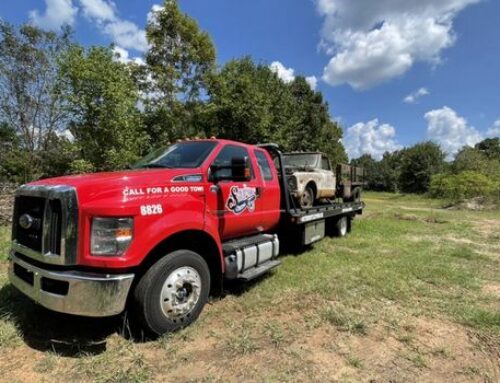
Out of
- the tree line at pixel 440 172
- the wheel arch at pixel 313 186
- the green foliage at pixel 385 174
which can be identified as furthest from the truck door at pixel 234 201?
the green foliage at pixel 385 174

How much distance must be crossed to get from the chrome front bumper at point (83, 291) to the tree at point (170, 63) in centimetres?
1198

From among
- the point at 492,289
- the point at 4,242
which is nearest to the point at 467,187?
the point at 492,289

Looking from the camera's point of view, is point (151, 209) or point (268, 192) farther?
point (268, 192)

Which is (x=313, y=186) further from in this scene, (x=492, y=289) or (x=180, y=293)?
(x=180, y=293)

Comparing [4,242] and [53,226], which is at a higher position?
[53,226]

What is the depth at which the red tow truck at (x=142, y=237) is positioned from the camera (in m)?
3.37

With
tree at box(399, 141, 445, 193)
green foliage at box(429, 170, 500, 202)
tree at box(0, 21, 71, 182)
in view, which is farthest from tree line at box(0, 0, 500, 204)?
tree at box(399, 141, 445, 193)

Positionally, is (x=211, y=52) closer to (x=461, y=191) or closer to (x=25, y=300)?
(x=25, y=300)

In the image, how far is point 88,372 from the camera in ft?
10.6

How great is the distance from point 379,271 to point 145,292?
4.61m

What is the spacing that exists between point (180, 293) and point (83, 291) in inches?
41.4

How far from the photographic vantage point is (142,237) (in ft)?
11.7

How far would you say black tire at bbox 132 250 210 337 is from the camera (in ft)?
12.0

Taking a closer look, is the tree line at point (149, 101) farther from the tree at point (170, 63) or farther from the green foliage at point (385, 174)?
the green foliage at point (385, 174)
